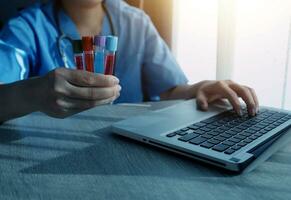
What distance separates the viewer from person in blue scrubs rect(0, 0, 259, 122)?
56cm

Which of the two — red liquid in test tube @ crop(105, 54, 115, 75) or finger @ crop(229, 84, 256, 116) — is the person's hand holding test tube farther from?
finger @ crop(229, 84, 256, 116)

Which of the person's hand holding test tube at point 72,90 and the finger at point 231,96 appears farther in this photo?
the finger at point 231,96

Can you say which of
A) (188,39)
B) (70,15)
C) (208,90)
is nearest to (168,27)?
(188,39)

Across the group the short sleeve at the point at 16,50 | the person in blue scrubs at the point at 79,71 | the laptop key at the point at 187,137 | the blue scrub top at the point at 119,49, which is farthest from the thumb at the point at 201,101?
the short sleeve at the point at 16,50

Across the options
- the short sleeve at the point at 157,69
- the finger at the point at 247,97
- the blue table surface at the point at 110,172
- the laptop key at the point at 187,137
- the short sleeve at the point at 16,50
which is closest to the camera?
the blue table surface at the point at 110,172

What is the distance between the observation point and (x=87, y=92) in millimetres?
554

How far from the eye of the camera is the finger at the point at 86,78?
55 centimetres

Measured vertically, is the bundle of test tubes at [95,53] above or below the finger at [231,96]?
above

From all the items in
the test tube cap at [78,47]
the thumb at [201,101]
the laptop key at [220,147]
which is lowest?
the thumb at [201,101]

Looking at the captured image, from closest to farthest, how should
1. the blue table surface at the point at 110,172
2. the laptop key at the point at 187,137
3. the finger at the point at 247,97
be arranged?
1. the blue table surface at the point at 110,172
2. the laptop key at the point at 187,137
3. the finger at the point at 247,97

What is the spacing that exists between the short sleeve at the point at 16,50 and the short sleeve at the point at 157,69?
33 cm

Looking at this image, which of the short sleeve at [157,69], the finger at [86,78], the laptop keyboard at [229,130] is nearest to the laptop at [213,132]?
the laptop keyboard at [229,130]

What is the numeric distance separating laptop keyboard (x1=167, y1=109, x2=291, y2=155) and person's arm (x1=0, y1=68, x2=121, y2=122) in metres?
0.12

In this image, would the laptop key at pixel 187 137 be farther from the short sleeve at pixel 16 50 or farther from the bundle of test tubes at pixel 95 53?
the short sleeve at pixel 16 50
